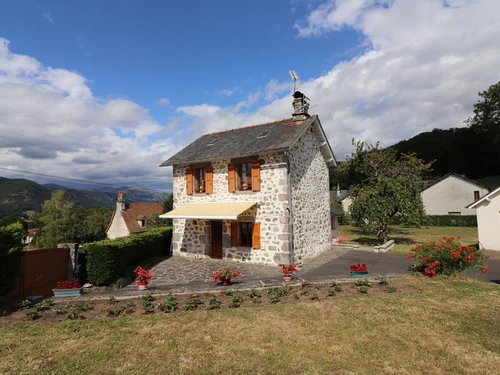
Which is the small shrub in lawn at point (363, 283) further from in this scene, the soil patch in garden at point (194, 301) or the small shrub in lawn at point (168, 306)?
the small shrub in lawn at point (168, 306)

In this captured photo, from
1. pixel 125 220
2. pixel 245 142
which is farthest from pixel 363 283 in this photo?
pixel 125 220

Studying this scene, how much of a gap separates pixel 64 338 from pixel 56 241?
49390 mm

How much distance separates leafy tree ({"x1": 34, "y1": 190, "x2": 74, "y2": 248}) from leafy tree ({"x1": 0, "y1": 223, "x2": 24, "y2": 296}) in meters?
43.5

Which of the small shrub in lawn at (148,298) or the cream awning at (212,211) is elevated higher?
the cream awning at (212,211)

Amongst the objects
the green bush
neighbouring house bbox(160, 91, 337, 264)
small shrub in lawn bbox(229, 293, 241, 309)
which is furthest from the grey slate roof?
the green bush

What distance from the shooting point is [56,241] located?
153 ft

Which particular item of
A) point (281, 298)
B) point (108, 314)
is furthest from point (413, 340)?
point (108, 314)

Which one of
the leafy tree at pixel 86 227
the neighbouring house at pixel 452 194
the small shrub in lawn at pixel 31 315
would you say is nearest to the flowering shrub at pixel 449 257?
the small shrub in lawn at pixel 31 315

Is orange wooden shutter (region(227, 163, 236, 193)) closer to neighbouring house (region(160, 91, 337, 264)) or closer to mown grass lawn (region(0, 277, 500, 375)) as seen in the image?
neighbouring house (region(160, 91, 337, 264))

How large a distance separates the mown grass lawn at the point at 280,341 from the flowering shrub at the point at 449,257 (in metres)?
2.50

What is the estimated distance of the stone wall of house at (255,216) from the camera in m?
15.8

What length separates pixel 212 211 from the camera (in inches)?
658

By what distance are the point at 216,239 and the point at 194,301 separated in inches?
375

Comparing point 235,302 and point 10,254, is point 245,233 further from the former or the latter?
point 10,254
